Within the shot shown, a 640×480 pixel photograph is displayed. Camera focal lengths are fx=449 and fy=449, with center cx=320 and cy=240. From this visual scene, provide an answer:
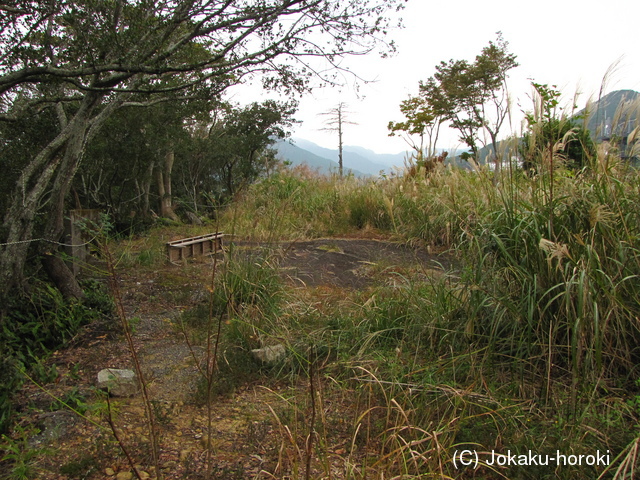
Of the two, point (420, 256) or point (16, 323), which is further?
point (420, 256)

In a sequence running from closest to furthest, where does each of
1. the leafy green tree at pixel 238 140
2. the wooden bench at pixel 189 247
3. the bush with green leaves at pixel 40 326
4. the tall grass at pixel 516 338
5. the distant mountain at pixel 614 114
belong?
the tall grass at pixel 516 338 < the distant mountain at pixel 614 114 < the bush with green leaves at pixel 40 326 < the wooden bench at pixel 189 247 < the leafy green tree at pixel 238 140

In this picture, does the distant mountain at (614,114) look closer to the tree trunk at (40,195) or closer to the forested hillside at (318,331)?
the forested hillside at (318,331)

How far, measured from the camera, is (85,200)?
25.7 feet

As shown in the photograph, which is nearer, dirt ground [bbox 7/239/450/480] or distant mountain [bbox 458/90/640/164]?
dirt ground [bbox 7/239/450/480]

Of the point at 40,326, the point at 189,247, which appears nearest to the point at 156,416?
the point at 40,326

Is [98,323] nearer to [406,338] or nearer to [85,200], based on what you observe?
Result: [406,338]

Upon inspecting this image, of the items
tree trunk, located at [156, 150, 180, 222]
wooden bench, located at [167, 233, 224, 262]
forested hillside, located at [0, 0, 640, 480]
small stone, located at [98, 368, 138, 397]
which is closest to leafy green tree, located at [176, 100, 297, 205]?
tree trunk, located at [156, 150, 180, 222]

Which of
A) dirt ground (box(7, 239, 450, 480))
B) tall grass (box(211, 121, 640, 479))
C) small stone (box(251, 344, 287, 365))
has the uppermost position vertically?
tall grass (box(211, 121, 640, 479))

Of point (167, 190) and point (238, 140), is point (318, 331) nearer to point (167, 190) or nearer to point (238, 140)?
point (167, 190)

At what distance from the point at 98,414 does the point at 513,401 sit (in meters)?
1.94

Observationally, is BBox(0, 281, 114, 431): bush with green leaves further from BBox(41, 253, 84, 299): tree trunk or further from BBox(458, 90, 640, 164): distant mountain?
BBox(458, 90, 640, 164): distant mountain

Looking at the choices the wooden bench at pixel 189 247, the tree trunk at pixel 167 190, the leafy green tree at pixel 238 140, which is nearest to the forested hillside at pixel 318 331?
the wooden bench at pixel 189 247

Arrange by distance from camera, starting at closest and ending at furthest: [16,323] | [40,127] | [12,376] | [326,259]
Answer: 1. [12,376]
2. [16,323]
3. [40,127]
4. [326,259]

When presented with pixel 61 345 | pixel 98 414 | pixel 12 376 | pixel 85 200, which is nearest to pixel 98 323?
pixel 61 345
